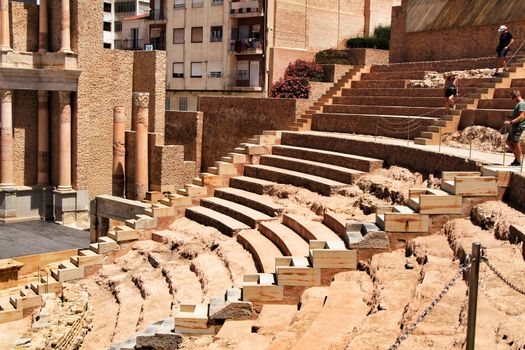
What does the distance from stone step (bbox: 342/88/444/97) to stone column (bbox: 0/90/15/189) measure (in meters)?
14.6

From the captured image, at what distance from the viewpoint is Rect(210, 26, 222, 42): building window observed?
38953 millimetres

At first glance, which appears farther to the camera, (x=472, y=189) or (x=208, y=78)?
(x=208, y=78)

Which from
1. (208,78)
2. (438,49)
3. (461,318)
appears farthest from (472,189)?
(208,78)

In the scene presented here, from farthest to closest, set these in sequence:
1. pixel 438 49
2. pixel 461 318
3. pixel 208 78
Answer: pixel 208 78, pixel 438 49, pixel 461 318

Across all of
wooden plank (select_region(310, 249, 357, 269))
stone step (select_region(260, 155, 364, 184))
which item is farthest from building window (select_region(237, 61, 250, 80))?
wooden plank (select_region(310, 249, 357, 269))

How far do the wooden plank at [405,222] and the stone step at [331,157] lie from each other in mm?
5762

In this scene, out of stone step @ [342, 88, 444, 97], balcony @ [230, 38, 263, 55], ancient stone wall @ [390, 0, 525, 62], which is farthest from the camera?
balcony @ [230, 38, 263, 55]

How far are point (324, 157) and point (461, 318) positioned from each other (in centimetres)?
1253

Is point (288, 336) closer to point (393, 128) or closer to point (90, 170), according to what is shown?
point (393, 128)

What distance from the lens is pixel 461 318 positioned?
8078mm

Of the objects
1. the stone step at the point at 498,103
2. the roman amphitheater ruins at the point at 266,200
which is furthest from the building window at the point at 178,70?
the stone step at the point at 498,103

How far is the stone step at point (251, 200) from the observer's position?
1812 centimetres

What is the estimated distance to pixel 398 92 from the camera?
2352 cm

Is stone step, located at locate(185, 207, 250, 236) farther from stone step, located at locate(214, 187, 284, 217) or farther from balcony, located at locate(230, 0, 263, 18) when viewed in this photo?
balcony, located at locate(230, 0, 263, 18)
